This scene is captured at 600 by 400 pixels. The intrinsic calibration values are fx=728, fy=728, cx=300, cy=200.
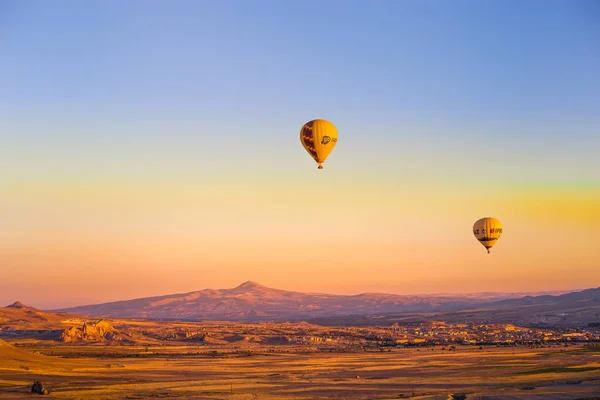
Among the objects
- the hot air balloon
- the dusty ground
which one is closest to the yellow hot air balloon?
the dusty ground

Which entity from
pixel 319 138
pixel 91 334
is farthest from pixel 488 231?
pixel 91 334

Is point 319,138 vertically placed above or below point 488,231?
above

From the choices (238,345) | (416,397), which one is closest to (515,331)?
(238,345)

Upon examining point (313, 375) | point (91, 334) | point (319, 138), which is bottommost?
point (313, 375)

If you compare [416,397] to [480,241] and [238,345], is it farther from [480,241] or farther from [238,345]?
[238,345]

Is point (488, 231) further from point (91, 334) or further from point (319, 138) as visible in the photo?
point (91, 334)

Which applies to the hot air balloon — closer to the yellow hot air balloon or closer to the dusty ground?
the dusty ground
